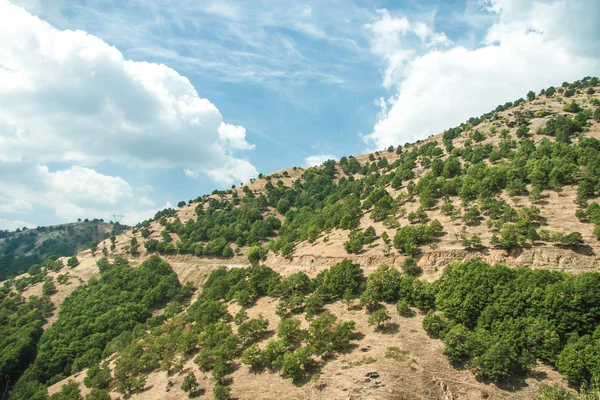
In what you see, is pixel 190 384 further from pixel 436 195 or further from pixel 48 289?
pixel 48 289

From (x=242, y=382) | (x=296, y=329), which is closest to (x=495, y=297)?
(x=296, y=329)

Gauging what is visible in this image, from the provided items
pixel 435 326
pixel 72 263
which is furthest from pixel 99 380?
pixel 72 263

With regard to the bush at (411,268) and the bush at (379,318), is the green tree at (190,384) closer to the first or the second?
the bush at (379,318)

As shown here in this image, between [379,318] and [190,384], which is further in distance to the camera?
[379,318]

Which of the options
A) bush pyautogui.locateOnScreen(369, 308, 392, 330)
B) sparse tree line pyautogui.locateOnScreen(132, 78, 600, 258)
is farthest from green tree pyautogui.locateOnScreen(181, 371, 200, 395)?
sparse tree line pyautogui.locateOnScreen(132, 78, 600, 258)

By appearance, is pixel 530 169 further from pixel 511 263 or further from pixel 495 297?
pixel 495 297

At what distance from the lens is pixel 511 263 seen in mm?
59219

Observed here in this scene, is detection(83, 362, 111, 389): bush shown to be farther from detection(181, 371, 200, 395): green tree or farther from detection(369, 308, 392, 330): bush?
detection(369, 308, 392, 330): bush

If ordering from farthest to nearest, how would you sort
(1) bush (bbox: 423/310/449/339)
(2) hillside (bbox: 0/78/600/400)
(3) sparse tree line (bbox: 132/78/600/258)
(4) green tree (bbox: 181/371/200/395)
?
(3) sparse tree line (bbox: 132/78/600/258) → (4) green tree (bbox: 181/371/200/395) → (1) bush (bbox: 423/310/449/339) → (2) hillside (bbox: 0/78/600/400)

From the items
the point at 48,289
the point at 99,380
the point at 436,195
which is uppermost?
the point at 436,195

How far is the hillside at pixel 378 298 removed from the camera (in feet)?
138

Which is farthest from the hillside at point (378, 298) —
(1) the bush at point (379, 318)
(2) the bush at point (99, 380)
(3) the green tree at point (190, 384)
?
(3) the green tree at point (190, 384)

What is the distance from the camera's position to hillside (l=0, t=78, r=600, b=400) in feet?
138

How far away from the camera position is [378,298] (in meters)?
58.3
